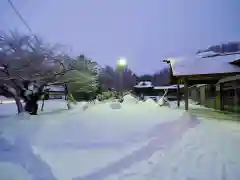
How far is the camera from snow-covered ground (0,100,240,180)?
183 cm

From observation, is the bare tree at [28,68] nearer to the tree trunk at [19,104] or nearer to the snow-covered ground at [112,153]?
the tree trunk at [19,104]

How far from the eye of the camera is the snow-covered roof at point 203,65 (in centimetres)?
591

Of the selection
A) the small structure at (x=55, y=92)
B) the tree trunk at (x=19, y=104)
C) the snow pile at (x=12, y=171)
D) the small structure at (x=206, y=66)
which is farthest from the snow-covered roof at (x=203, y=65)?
the snow pile at (x=12, y=171)

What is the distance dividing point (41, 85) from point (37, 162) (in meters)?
3.59

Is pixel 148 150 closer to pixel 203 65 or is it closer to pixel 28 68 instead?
pixel 28 68

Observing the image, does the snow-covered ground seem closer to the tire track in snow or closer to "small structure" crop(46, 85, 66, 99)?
the tire track in snow

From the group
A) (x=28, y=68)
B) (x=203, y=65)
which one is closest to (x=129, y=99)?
(x=203, y=65)

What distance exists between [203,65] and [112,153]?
15.3 ft

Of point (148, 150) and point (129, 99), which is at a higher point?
point (129, 99)

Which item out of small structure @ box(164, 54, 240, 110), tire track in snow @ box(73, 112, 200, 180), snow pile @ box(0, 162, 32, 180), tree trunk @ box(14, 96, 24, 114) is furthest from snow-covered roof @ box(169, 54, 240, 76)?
snow pile @ box(0, 162, 32, 180)

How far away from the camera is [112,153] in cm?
239

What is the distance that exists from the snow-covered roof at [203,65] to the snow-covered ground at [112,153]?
2686mm

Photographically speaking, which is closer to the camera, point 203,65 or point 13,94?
point 13,94

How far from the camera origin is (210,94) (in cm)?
1043
